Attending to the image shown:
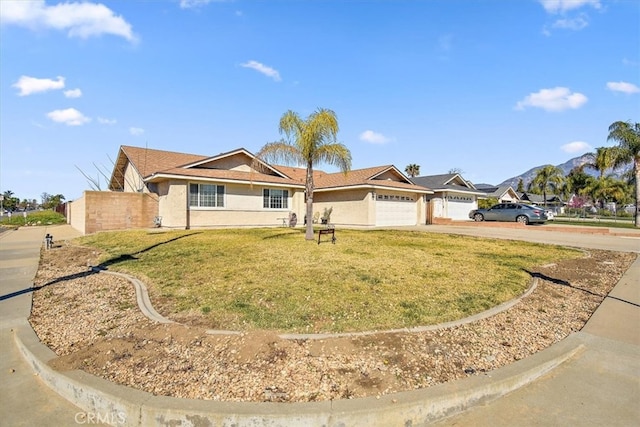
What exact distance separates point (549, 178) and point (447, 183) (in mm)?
33943

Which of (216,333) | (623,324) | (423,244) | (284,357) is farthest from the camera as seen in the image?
(423,244)

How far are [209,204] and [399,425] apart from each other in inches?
728

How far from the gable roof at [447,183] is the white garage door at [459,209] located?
1290mm

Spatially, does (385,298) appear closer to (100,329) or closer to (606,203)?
(100,329)

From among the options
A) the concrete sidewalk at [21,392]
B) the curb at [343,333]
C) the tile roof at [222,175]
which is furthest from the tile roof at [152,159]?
the concrete sidewalk at [21,392]

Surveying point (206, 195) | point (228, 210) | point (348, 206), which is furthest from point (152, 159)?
point (348, 206)

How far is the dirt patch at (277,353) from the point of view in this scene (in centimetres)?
313

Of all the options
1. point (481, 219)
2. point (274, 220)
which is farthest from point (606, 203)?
point (274, 220)

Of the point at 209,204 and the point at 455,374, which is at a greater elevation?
the point at 209,204

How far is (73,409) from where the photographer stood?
307cm

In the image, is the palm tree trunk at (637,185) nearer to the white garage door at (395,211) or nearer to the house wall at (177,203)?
the white garage door at (395,211)

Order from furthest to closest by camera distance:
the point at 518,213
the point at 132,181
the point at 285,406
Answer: the point at 132,181 < the point at 518,213 < the point at 285,406

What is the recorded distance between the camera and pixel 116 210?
1975 cm

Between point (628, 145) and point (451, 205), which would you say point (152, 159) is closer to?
point (451, 205)
